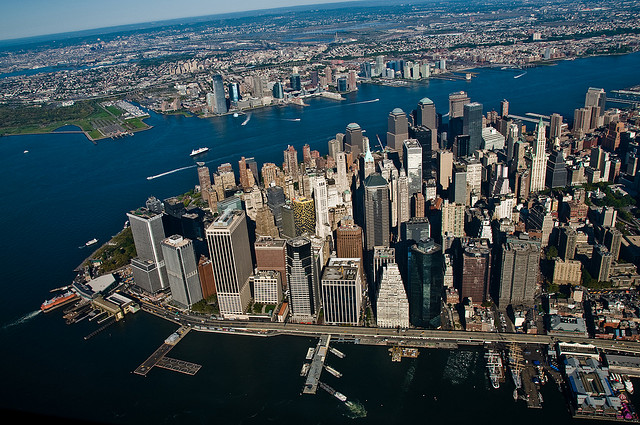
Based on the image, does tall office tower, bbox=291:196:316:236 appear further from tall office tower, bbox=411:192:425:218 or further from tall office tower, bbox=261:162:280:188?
tall office tower, bbox=261:162:280:188

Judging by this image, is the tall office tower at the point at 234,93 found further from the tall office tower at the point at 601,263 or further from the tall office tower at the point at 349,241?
the tall office tower at the point at 601,263

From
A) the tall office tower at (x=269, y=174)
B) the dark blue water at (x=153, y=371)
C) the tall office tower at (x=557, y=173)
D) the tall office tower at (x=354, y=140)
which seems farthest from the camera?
the tall office tower at (x=354, y=140)

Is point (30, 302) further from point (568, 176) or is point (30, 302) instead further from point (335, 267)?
point (568, 176)

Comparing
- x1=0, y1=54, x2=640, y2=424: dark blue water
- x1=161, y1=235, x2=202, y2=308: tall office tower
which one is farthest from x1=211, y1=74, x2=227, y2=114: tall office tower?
x1=161, y1=235, x2=202, y2=308: tall office tower

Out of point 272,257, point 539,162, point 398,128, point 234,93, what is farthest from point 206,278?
point 234,93

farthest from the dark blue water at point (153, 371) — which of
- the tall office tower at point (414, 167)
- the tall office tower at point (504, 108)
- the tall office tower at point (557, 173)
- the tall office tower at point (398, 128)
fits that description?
the tall office tower at point (504, 108)

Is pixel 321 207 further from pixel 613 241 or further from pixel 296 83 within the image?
pixel 296 83
